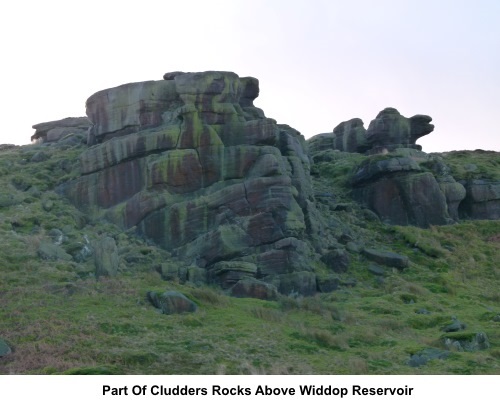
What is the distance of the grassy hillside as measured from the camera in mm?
23594

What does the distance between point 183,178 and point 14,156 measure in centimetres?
2382

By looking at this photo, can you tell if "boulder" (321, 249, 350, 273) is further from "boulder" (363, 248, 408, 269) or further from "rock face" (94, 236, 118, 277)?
"rock face" (94, 236, 118, 277)

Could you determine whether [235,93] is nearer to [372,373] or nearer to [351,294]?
[351,294]

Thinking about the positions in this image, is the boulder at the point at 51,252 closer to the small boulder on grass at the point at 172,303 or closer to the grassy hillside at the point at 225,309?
the grassy hillside at the point at 225,309

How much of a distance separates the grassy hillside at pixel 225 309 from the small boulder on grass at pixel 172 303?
600 mm

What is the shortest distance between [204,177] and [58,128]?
35.0 meters

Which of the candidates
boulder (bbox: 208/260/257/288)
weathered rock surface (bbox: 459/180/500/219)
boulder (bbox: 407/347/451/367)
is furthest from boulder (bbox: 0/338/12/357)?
weathered rock surface (bbox: 459/180/500/219)

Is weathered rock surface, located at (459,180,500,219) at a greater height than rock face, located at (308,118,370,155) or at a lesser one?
lesser

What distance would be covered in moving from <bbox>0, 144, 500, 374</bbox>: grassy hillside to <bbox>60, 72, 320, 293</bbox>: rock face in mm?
1900

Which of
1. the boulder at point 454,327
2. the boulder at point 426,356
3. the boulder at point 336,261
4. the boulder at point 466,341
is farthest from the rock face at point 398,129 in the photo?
the boulder at point 426,356

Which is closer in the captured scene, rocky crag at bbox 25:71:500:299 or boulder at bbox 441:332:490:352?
boulder at bbox 441:332:490:352

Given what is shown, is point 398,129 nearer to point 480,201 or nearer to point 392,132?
point 392,132

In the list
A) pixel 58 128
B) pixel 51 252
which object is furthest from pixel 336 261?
pixel 58 128

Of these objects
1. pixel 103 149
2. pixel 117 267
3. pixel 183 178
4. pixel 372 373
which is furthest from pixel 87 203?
pixel 372 373
